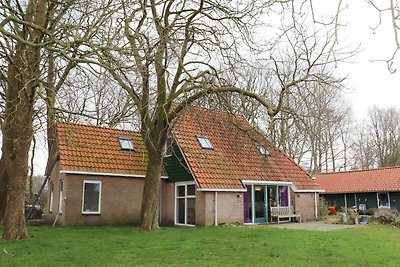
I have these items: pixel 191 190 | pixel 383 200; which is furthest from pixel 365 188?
pixel 191 190

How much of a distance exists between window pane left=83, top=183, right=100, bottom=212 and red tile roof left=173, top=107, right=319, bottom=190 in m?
4.62

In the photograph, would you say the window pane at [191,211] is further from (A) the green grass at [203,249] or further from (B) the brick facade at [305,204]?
(B) the brick facade at [305,204]

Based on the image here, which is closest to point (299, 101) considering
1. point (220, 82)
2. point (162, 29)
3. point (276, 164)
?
point (220, 82)

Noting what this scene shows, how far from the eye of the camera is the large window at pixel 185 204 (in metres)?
19.8

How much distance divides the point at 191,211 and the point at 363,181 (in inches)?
840

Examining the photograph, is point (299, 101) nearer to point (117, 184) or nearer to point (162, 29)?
point (162, 29)

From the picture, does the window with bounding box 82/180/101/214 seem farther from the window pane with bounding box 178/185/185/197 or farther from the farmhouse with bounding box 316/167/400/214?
the farmhouse with bounding box 316/167/400/214

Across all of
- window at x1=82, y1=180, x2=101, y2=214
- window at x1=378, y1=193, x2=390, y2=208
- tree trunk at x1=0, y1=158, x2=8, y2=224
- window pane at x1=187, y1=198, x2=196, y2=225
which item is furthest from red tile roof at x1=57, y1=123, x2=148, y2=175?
window at x1=378, y1=193, x2=390, y2=208

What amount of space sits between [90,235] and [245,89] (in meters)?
7.85

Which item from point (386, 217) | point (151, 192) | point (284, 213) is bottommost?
point (386, 217)

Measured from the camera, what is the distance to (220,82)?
46.3ft

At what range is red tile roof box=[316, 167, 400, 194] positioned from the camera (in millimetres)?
33156

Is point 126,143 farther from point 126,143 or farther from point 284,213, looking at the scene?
point 284,213

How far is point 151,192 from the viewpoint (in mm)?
16094
